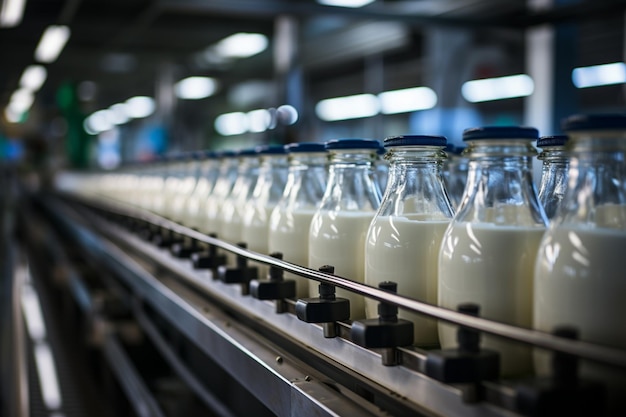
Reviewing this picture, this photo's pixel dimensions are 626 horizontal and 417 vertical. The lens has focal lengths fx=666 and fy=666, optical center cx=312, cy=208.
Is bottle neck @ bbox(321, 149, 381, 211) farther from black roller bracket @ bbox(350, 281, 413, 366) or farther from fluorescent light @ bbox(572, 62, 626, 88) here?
fluorescent light @ bbox(572, 62, 626, 88)

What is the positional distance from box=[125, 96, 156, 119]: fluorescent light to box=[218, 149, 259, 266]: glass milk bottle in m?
13.7

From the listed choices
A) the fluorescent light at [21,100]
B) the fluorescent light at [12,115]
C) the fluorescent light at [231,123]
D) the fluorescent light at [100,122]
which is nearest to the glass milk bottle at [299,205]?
the fluorescent light at [21,100]

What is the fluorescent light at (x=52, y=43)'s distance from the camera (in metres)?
6.29

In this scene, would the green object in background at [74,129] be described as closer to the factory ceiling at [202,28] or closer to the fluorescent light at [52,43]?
the factory ceiling at [202,28]

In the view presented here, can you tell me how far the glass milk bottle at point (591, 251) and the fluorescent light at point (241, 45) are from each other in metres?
6.23

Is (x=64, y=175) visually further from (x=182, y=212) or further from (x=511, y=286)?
(x=511, y=286)

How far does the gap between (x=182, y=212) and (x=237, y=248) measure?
720 mm

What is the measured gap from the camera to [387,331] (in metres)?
0.70

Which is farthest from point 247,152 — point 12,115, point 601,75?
point 12,115

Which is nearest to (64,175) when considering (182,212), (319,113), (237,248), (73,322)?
(73,322)

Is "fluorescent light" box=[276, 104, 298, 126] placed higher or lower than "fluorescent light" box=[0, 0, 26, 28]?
lower

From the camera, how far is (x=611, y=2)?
2.62 m

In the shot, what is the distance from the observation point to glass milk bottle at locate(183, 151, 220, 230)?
1.67 meters

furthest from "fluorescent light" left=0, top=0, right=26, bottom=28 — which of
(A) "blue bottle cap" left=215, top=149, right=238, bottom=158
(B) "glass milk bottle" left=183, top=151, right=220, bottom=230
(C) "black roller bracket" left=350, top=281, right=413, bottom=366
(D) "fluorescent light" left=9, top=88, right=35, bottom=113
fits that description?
(D) "fluorescent light" left=9, top=88, right=35, bottom=113
